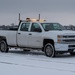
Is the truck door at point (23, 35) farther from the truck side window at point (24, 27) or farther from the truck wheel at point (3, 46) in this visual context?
the truck wheel at point (3, 46)

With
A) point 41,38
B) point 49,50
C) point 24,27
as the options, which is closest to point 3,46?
point 24,27

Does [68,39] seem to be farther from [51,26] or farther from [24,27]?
[24,27]

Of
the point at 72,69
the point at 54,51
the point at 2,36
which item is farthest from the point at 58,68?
the point at 2,36

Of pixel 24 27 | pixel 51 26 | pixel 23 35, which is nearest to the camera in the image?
pixel 51 26

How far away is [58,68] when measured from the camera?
37.0 ft

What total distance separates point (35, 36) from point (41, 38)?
0.43m

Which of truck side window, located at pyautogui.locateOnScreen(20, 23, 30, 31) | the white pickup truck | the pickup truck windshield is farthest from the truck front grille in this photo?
truck side window, located at pyautogui.locateOnScreen(20, 23, 30, 31)

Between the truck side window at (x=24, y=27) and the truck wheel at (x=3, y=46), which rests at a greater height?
the truck side window at (x=24, y=27)

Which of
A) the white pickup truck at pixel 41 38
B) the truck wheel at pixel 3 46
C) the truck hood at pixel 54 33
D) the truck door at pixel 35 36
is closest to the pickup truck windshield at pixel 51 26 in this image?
the white pickup truck at pixel 41 38

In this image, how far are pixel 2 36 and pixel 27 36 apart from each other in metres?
2.47

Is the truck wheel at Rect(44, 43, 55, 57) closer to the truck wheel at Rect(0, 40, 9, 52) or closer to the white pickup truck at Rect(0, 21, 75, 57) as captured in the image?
the white pickup truck at Rect(0, 21, 75, 57)

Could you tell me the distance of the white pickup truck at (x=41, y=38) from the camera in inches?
573

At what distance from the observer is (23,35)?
1631 cm

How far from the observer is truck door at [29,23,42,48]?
1544cm
